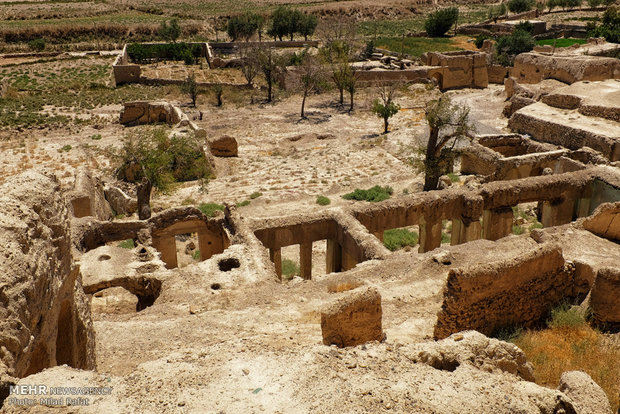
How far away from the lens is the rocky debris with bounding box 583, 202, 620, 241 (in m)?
15.0

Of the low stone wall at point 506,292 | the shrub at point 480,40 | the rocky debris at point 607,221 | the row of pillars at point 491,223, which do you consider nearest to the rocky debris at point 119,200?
the row of pillars at point 491,223

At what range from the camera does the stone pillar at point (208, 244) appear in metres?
17.3

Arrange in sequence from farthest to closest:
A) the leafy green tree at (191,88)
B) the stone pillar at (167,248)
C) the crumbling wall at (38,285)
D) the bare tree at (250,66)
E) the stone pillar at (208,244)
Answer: the bare tree at (250,66) < the leafy green tree at (191,88) < the stone pillar at (208,244) < the stone pillar at (167,248) < the crumbling wall at (38,285)

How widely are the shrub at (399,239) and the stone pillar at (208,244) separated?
21.2ft

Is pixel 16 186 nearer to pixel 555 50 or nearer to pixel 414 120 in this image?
pixel 414 120

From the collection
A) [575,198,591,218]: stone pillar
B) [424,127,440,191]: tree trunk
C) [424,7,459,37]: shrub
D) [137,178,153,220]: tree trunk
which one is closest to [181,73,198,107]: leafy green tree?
[137,178,153,220]: tree trunk

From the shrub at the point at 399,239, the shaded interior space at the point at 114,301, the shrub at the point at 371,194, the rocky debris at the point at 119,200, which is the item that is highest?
the shaded interior space at the point at 114,301

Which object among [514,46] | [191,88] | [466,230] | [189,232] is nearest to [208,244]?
[189,232]

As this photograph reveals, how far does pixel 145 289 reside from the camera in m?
13.9

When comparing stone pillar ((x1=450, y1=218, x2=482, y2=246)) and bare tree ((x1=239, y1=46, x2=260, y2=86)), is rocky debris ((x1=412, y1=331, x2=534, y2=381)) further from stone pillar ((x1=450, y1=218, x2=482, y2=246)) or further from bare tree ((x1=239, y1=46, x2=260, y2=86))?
bare tree ((x1=239, y1=46, x2=260, y2=86))

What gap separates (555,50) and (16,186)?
168 ft

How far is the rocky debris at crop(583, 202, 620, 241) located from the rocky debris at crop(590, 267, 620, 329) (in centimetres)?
447

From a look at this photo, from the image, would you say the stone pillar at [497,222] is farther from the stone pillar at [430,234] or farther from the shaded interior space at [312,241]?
the shaded interior space at [312,241]

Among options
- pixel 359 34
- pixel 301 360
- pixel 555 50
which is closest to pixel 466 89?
pixel 555 50
